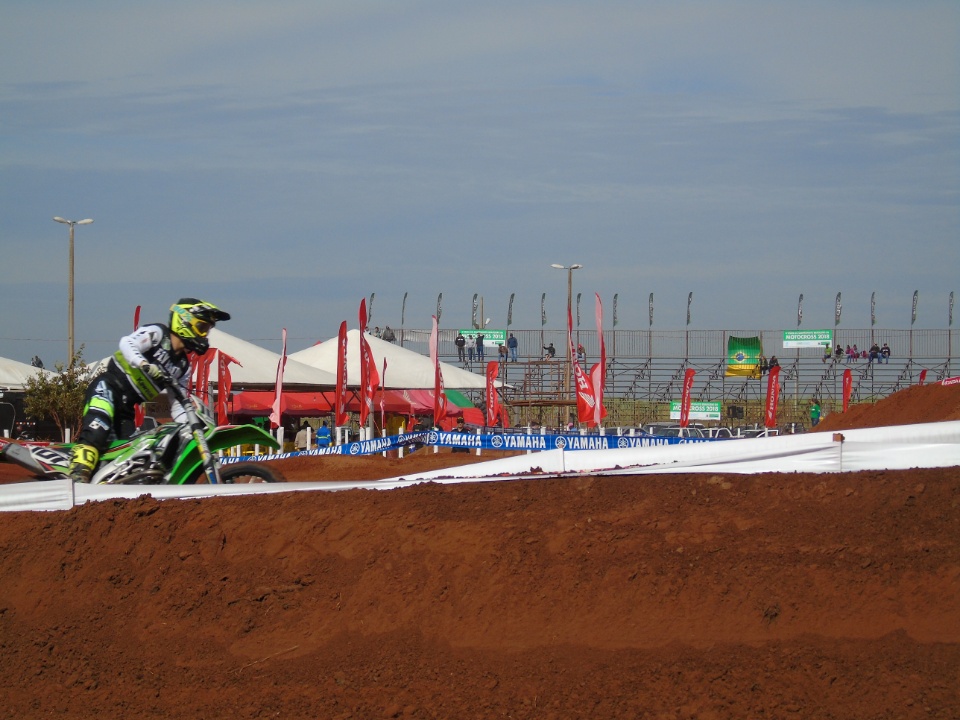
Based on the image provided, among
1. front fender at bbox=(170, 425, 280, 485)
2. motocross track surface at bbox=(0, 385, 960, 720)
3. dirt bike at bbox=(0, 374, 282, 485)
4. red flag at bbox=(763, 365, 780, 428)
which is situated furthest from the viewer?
red flag at bbox=(763, 365, 780, 428)

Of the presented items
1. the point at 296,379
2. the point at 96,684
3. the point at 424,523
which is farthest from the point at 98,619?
the point at 296,379

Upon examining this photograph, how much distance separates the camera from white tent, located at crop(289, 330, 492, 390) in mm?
36844

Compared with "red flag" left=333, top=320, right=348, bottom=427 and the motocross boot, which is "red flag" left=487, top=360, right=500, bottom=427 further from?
the motocross boot

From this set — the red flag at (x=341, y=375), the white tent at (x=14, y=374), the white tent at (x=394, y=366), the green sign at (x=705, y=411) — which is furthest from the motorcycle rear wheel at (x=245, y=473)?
the green sign at (x=705, y=411)

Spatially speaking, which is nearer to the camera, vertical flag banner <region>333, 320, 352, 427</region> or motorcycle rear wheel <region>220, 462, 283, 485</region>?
motorcycle rear wheel <region>220, 462, 283, 485</region>

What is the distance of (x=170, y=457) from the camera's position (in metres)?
7.64

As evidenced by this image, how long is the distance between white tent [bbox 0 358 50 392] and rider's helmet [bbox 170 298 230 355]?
29.9 m

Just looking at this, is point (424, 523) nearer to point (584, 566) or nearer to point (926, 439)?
point (584, 566)

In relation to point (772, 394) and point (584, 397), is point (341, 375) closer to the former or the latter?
point (584, 397)

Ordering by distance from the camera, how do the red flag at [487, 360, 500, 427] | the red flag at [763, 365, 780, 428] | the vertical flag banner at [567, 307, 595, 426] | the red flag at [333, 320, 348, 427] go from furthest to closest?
1. the red flag at [763, 365, 780, 428]
2. the red flag at [487, 360, 500, 427]
3. the vertical flag banner at [567, 307, 595, 426]
4. the red flag at [333, 320, 348, 427]

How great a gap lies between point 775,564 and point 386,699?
249 cm

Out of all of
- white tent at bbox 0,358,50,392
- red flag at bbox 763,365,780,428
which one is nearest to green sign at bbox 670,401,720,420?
red flag at bbox 763,365,780,428

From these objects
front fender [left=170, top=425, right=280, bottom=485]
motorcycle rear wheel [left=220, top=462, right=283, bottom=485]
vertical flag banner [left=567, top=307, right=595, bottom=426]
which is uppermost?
front fender [left=170, top=425, right=280, bottom=485]

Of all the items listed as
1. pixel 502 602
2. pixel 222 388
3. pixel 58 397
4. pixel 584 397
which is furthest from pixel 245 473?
pixel 58 397
